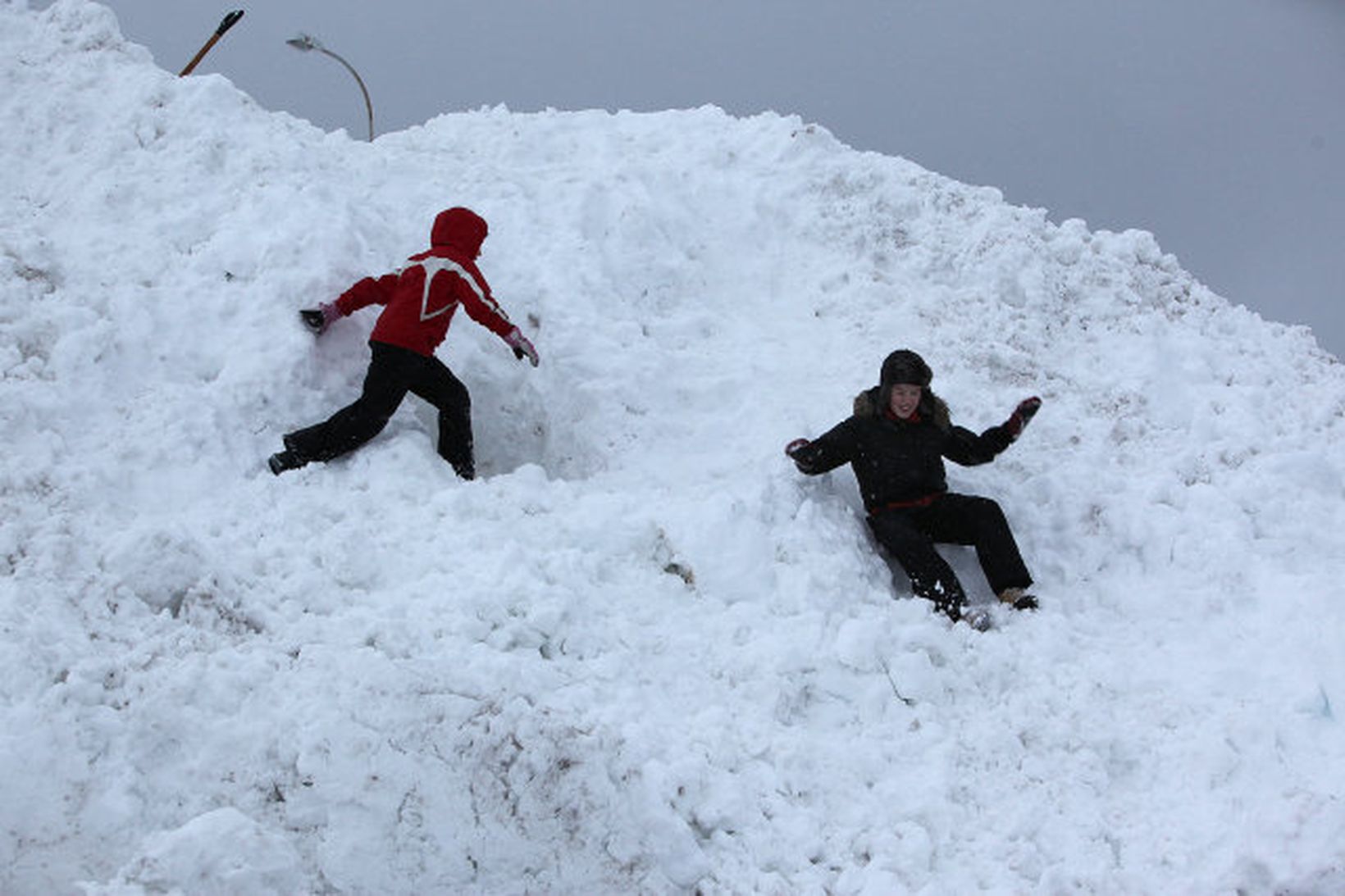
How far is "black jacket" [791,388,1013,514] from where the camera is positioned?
639 cm

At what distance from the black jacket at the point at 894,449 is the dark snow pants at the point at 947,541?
0.12 metres

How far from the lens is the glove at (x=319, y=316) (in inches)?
265

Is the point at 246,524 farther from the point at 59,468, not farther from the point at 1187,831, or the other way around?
the point at 1187,831

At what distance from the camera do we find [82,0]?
9078mm

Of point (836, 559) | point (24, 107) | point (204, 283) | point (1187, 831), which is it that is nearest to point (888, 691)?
point (836, 559)

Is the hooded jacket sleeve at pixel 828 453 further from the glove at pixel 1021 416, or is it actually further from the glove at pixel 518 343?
the glove at pixel 518 343

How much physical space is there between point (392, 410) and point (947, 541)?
3123 millimetres

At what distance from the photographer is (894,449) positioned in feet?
21.1

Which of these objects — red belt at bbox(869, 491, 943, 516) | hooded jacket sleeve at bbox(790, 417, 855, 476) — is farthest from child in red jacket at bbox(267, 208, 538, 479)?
red belt at bbox(869, 491, 943, 516)

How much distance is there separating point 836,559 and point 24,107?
6.55 metres

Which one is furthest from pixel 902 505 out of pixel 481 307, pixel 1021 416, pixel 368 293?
pixel 368 293

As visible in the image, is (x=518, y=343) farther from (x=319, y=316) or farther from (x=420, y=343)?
(x=319, y=316)

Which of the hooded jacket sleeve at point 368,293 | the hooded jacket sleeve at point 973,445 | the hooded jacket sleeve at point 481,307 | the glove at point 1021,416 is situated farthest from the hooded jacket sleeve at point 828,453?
the hooded jacket sleeve at point 368,293

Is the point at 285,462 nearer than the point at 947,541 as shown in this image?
Yes
